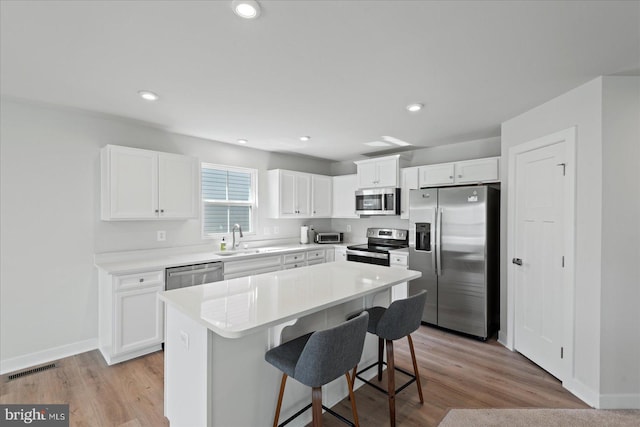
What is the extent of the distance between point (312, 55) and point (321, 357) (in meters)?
1.84

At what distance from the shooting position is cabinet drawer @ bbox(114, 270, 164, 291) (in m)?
2.85

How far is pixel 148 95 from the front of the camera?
103 inches

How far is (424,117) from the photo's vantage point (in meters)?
3.24

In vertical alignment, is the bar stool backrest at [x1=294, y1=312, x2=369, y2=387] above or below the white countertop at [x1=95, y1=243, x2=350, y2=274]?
below

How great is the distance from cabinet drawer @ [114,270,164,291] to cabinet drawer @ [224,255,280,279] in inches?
29.8

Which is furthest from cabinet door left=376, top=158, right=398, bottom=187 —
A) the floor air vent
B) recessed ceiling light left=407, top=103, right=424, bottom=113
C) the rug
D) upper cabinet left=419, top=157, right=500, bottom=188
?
the floor air vent

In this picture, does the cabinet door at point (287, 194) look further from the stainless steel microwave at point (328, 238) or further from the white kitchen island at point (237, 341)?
the white kitchen island at point (237, 341)

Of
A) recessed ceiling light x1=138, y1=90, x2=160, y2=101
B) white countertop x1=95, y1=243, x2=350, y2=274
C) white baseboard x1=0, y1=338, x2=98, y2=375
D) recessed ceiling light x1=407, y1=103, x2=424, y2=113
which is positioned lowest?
white baseboard x1=0, y1=338, x2=98, y2=375

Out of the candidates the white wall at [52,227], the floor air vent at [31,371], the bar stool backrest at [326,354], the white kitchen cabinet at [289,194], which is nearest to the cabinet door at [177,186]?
the white wall at [52,227]

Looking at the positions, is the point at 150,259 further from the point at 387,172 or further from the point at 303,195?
the point at 387,172

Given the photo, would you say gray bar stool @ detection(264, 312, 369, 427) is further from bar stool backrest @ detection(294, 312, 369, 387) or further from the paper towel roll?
the paper towel roll

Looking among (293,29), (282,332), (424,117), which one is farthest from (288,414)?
(424,117)

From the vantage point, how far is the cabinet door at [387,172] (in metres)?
4.60

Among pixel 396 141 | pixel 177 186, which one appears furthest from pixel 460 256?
pixel 177 186
